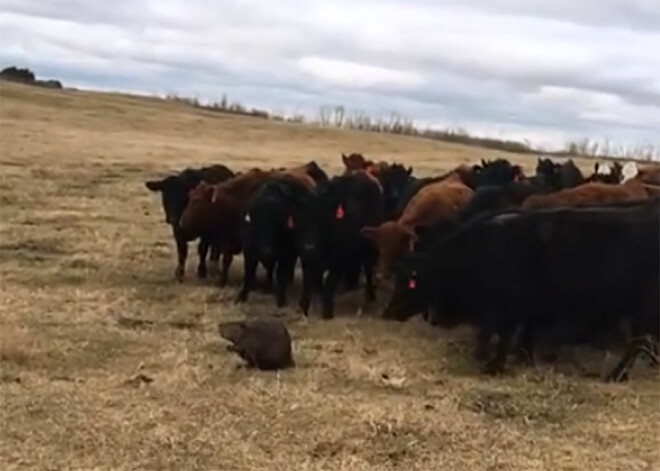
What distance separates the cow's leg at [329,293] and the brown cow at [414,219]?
0.41m

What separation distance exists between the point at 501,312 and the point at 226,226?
403 centimetres

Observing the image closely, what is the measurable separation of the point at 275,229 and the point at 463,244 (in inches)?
88.4

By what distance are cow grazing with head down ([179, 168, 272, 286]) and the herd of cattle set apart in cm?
1

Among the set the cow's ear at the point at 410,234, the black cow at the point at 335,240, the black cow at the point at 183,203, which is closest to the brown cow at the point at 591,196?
the cow's ear at the point at 410,234

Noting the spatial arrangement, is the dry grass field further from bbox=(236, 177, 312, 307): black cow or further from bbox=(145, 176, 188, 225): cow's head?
bbox=(145, 176, 188, 225): cow's head

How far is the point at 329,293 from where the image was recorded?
10.8 meters

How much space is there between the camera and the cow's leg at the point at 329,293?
10.6 meters

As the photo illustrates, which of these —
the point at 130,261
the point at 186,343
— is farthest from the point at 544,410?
the point at 130,261

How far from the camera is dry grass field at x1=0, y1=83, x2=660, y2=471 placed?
6.74m

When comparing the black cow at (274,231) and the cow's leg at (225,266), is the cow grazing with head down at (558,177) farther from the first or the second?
the cow's leg at (225,266)

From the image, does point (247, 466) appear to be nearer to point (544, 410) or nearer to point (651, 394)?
point (544, 410)

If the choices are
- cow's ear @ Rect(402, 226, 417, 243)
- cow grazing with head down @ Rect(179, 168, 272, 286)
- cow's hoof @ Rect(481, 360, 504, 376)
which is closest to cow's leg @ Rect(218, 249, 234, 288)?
cow grazing with head down @ Rect(179, 168, 272, 286)

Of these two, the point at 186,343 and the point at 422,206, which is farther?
the point at 422,206

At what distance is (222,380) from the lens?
321 inches
